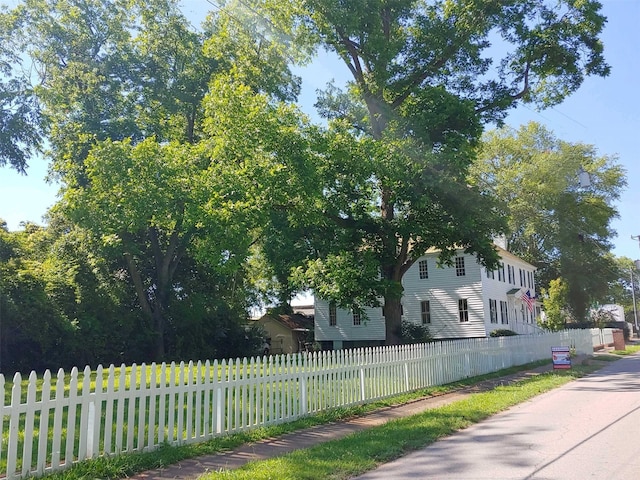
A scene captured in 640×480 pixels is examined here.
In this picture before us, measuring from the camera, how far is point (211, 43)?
25.2 m

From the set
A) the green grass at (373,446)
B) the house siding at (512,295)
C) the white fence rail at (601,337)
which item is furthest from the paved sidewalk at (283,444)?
the white fence rail at (601,337)

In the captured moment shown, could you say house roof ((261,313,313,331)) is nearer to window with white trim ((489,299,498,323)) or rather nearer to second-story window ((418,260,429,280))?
second-story window ((418,260,429,280))

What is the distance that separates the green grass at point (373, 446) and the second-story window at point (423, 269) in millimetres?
24341

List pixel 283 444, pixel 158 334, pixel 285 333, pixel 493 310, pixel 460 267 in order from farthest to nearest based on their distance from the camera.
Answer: pixel 285 333 → pixel 493 310 → pixel 460 267 → pixel 158 334 → pixel 283 444

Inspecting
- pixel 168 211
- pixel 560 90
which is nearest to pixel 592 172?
pixel 560 90

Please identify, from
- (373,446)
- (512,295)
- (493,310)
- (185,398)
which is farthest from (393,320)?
(512,295)

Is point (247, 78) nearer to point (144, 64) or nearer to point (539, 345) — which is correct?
point (144, 64)

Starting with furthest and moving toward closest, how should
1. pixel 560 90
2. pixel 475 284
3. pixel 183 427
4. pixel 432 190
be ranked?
pixel 475 284
pixel 560 90
pixel 432 190
pixel 183 427

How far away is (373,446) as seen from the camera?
739 cm

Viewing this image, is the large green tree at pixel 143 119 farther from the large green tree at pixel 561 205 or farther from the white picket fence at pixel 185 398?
the large green tree at pixel 561 205

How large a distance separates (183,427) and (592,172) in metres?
53.0

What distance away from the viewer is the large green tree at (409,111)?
19.0 meters

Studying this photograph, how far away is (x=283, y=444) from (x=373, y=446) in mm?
1386

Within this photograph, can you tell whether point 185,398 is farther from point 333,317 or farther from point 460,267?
point 333,317
